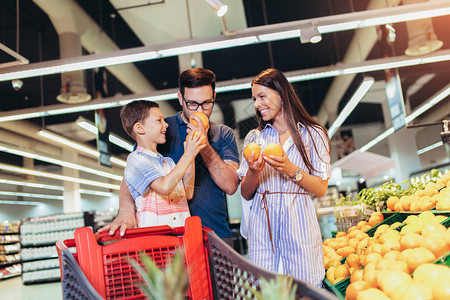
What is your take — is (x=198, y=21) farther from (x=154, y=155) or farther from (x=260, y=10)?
(x=154, y=155)

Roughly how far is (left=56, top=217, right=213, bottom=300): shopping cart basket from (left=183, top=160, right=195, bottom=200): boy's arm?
364 mm

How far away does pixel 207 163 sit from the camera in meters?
1.73

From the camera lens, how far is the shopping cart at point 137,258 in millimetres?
1114

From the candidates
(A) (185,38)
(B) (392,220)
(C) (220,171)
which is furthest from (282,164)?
(A) (185,38)

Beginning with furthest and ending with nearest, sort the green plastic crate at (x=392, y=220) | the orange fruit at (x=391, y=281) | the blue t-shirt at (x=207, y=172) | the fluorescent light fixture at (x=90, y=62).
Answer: the fluorescent light fixture at (x=90, y=62) → the green plastic crate at (x=392, y=220) → the blue t-shirt at (x=207, y=172) → the orange fruit at (x=391, y=281)

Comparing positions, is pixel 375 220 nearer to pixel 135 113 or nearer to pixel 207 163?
pixel 207 163

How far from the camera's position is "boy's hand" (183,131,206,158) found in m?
1.56

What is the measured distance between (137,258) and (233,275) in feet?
1.25

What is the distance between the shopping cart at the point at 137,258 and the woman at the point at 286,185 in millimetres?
405

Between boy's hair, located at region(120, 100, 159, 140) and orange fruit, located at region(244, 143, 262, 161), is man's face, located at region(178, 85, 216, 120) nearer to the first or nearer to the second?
boy's hair, located at region(120, 100, 159, 140)

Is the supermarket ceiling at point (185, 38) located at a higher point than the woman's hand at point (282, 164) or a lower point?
higher

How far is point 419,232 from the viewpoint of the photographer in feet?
6.26

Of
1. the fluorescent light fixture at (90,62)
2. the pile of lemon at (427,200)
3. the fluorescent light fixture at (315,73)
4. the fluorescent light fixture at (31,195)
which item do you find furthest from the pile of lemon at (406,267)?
the fluorescent light fixture at (31,195)

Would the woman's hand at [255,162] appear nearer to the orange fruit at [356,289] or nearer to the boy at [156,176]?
the boy at [156,176]
